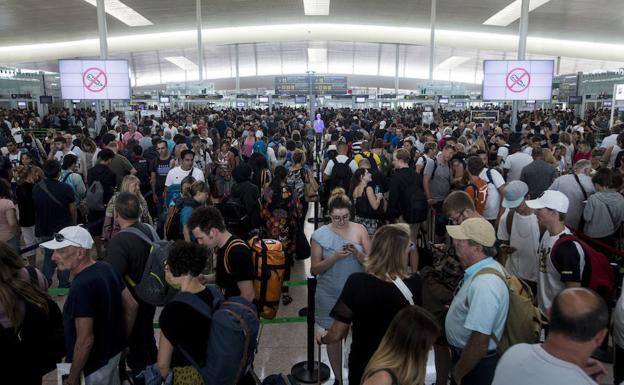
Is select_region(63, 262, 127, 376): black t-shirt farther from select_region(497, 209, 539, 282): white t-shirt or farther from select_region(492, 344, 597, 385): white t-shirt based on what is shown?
select_region(497, 209, 539, 282): white t-shirt

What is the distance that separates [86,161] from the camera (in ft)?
27.6

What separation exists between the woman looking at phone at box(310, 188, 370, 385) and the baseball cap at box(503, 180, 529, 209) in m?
1.32

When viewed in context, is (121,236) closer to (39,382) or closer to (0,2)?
(39,382)

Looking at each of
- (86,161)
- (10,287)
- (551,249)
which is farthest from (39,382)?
(86,161)

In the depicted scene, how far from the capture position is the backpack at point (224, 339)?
2477 mm

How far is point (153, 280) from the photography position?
3.38 m

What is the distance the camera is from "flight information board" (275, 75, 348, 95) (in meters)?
27.9

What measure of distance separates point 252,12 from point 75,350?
27.2m

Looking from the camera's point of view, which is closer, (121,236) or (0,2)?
(121,236)

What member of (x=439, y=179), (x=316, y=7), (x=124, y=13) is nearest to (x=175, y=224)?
(x=439, y=179)

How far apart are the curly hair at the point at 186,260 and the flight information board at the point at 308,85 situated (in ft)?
84.8

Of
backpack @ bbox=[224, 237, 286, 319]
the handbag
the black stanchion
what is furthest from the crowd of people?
the handbag

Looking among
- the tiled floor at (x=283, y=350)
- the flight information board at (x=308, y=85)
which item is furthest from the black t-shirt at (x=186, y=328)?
the flight information board at (x=308, y=85)

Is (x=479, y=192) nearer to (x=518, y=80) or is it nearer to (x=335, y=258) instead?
(x=335, y=258)
